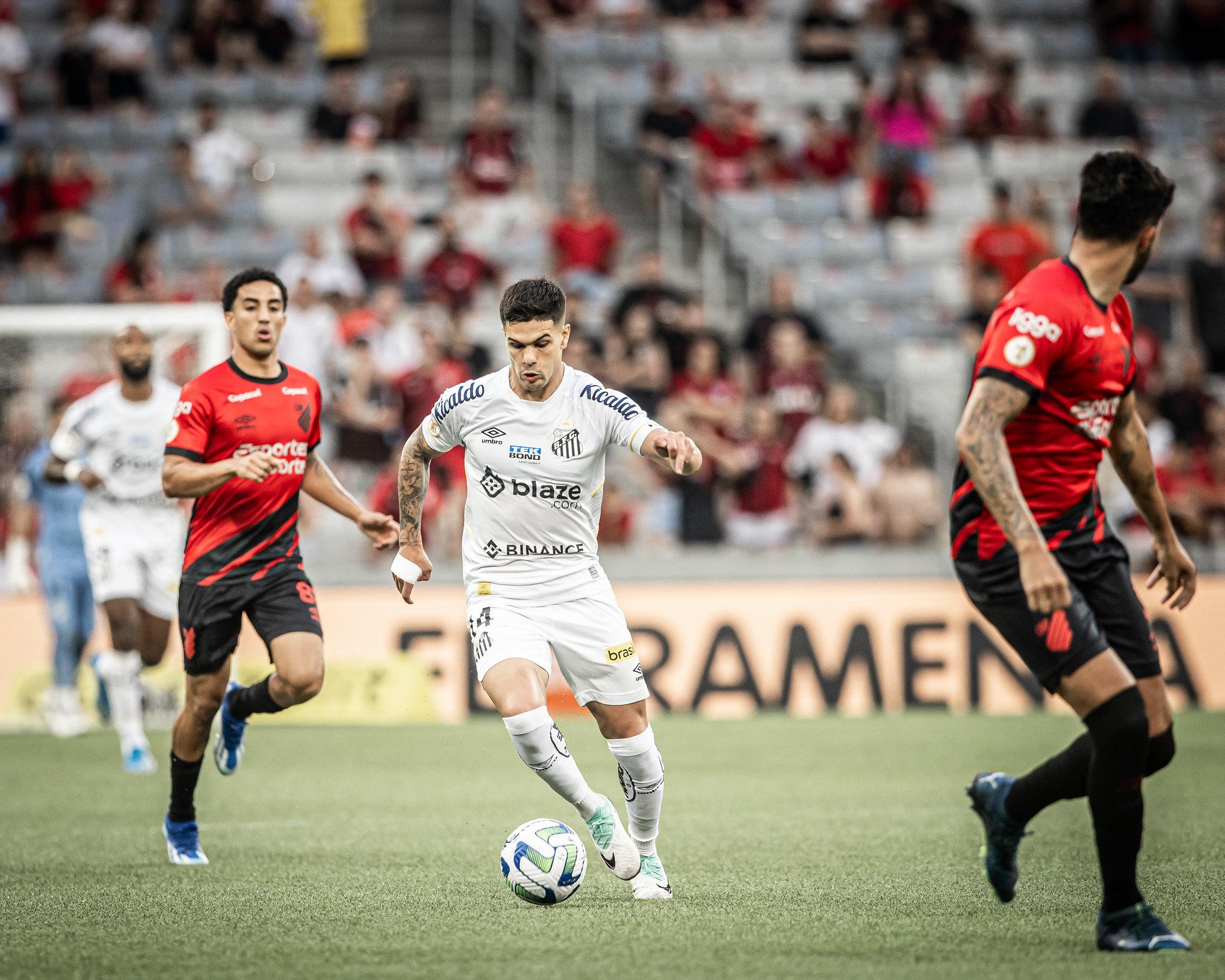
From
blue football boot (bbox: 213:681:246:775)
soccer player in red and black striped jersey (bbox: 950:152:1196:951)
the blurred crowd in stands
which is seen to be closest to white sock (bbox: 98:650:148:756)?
blue football boot (bbox: 213:681:246:775)

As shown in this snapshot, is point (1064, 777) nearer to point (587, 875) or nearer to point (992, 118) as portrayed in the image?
point (587, 875)

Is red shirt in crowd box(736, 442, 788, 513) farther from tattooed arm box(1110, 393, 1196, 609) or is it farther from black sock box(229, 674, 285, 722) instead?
tattooed arm box(1110, 393, 1196, 609)

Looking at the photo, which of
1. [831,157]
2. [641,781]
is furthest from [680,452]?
[831,157]

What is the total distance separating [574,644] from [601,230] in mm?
12398

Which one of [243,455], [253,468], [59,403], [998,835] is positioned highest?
[253,468]

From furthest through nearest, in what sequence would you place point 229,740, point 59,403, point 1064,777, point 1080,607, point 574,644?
point 59,403 → point 229,740 → point 574,644 → point 1064,777 → point 1080,607

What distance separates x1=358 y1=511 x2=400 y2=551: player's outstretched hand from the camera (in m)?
7.65

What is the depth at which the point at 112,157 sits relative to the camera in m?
20.7

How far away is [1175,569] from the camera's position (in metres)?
6.22

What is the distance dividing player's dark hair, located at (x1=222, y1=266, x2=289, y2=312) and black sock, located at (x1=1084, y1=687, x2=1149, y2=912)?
430 cm

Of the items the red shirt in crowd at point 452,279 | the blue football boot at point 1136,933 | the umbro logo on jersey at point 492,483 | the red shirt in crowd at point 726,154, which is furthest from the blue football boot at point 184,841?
the red shirt in crowd at point 726,154

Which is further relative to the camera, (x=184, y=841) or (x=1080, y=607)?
(x=184, y=841)

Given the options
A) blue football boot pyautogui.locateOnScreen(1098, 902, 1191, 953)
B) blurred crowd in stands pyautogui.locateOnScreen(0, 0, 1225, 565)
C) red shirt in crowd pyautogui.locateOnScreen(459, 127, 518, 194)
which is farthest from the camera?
red shirt in crowd pyautogui.locateOnScreen(459, 127, 518, 194)

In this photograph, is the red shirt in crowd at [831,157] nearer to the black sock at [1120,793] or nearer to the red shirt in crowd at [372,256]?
the red shirt in crowd at [372,256]
